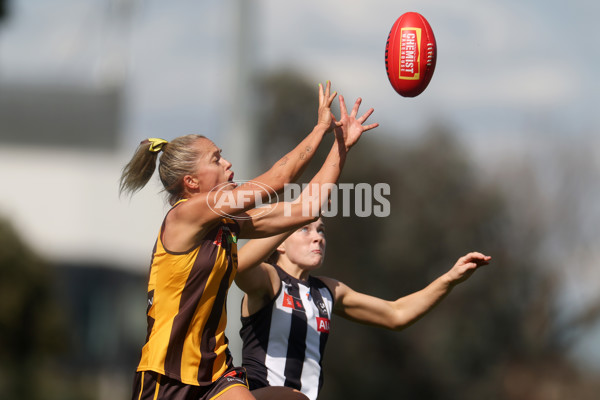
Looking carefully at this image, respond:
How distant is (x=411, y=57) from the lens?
5.28 meters

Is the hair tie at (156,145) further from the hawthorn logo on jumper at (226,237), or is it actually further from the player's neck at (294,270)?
the player's neck at (294,270)

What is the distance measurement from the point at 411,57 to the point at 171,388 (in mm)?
2572

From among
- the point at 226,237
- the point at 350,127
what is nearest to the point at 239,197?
the point at 226,237

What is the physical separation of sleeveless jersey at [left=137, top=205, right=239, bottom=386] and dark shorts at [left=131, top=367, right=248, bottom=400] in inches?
1.3

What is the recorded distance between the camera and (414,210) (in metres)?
21.1

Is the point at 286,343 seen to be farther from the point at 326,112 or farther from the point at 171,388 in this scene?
the point at 326,112

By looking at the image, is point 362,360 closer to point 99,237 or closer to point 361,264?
point 361,264

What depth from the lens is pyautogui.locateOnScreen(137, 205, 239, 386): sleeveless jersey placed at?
13.6 feet

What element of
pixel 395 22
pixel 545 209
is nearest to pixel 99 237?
pixel 545 209

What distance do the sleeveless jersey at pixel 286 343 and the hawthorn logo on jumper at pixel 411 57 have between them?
1541 mm

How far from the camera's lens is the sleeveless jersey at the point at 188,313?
164 inches

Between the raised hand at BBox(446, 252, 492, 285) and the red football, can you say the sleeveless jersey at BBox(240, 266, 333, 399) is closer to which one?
the raised hand at BBox(446, 252, 492, 285)

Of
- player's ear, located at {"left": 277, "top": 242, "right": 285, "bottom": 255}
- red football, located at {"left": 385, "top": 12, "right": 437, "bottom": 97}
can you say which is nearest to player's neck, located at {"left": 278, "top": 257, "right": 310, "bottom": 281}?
player's ear, located at {"left": 277, "top": 242, "right": 285, "bottom": 255}

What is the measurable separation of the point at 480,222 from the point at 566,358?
3.85m
